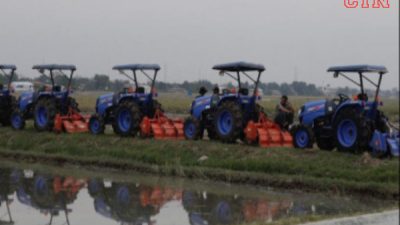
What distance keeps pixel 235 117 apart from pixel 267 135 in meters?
1.02

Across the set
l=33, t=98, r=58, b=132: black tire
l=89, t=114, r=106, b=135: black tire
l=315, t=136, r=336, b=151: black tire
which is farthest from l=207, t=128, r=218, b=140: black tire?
l=33, t=98, r=58, b=132: black tire

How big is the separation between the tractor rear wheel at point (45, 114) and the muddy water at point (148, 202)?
258 inches

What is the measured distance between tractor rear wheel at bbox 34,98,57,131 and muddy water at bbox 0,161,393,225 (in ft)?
21.5

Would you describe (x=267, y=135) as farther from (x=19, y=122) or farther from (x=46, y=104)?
(x=19, y=122)

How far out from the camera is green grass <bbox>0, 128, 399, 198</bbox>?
11820 millimetres

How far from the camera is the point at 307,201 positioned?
10.9 metres

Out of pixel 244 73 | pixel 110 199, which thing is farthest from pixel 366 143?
pixel 110 199

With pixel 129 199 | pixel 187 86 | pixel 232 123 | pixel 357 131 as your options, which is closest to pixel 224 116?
pixel 232 123

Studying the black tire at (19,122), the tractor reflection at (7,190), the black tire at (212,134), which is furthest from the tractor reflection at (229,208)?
the black tire at (19,122)

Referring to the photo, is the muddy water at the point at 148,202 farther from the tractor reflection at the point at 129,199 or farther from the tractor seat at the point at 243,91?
the tractor seat at the point at 243,91

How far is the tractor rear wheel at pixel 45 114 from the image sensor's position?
2059 cm

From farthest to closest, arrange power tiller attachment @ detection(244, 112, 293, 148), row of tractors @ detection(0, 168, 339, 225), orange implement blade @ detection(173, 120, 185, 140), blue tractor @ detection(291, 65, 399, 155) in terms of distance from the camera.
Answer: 1. orange implement blade @ detection(173, 120, 185, 140)
2. power tiller attachment @ detection(244, 112, 293, 148)
3. blue tractor @ detection(291, 65, 399, 155)
4. row of tractors @ detection(0, 168, 339, 225)

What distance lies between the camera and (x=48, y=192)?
11.9 m

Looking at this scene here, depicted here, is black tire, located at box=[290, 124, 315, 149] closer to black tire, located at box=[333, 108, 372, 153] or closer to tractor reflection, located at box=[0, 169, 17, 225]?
black tire, located at box=[333, 108, 372, 153]
